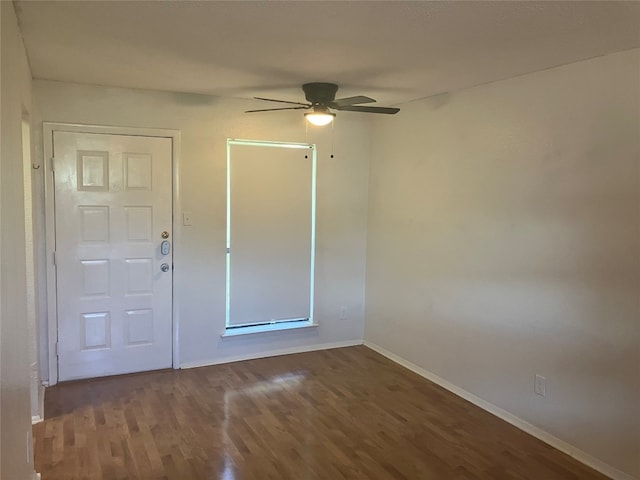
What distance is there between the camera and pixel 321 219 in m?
4.95

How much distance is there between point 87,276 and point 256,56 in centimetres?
230

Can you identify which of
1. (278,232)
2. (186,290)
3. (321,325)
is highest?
(278,232)

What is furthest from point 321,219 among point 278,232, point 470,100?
point 470,100

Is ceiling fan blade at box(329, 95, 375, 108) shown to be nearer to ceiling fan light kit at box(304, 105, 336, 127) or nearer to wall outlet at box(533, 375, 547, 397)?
ceiling fan light kit at box(304, 105, 336, 127)

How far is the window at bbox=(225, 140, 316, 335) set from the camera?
181 inches

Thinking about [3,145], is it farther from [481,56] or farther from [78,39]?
[481,56]

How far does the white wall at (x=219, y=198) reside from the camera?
13.3ft

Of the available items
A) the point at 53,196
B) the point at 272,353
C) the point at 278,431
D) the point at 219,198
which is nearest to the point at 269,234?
the point at 219,198

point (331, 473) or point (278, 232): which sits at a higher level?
point (278, 232)

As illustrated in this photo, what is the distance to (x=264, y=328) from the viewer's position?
189 inches

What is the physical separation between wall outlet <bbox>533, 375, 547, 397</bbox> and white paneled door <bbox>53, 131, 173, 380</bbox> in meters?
2.89

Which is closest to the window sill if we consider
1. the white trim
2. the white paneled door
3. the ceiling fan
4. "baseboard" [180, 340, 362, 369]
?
the white trim

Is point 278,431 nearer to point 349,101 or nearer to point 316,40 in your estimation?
point 349,101

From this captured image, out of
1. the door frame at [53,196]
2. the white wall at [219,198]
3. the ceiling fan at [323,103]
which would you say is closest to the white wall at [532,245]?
the white wall at [219,198]
